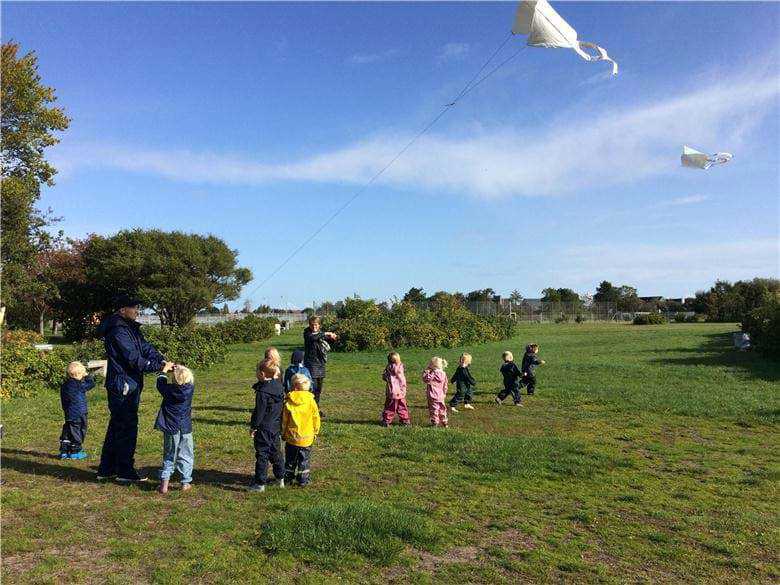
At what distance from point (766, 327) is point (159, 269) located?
32.3 meters

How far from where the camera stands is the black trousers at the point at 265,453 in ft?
19.7

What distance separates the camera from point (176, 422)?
19.5 ft

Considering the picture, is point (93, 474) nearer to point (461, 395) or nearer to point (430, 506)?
point (430, 506)

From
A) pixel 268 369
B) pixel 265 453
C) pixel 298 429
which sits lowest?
pixel 265 453

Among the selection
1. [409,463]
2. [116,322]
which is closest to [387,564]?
[409,463]

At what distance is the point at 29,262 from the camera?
22.3 m

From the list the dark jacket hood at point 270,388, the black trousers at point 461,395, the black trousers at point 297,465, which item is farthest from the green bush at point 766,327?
the dark jacket hood at point 270,388

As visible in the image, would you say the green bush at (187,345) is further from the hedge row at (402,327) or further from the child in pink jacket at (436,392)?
the child in pink jacket at (436,392)

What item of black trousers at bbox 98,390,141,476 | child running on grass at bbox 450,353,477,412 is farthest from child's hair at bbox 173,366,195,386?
child running on grass at bbox 450,353,477,412

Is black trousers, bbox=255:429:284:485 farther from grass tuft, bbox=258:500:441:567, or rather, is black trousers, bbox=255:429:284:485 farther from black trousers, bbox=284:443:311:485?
grass tuft, bbox=258:500:441:567

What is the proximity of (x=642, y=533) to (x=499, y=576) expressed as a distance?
1.69m

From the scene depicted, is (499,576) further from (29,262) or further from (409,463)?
(29,262)

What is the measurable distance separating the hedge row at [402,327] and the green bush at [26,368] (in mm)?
14217

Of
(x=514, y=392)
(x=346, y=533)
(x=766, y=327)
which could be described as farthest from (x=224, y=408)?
(x=766, y=327)
